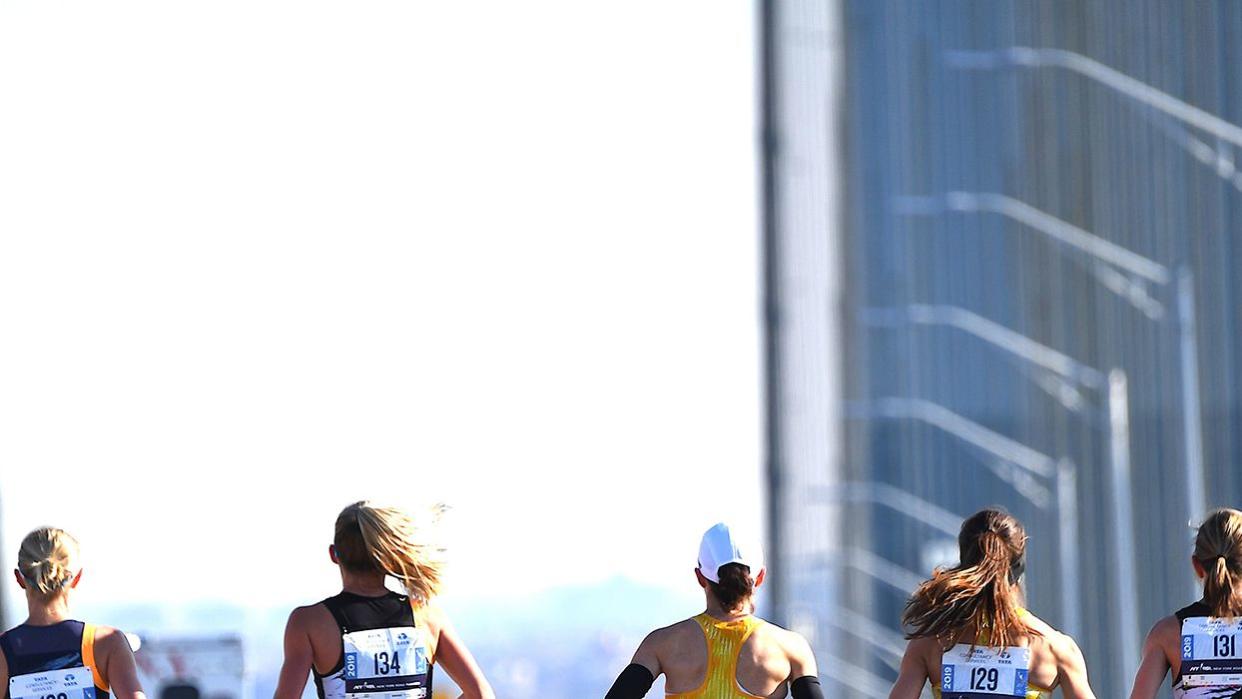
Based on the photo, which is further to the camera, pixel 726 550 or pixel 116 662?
pixel 116 662

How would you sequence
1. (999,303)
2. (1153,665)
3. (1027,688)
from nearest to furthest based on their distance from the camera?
(1027,688), (1153,665), (999,303)

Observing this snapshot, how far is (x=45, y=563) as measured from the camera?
7355 mm

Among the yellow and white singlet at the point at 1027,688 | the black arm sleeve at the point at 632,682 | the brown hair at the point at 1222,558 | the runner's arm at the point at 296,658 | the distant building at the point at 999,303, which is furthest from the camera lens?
the distant building at the point at 999,303

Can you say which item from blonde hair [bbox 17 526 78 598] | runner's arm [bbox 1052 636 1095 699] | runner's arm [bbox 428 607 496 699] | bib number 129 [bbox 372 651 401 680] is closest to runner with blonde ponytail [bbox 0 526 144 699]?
blonde hair [bbox 17 526 78 598]

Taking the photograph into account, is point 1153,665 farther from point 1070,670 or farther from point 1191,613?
point 1070,670

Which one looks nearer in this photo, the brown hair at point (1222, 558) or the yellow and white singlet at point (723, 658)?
the yellow and white singlet at point (723, 658)

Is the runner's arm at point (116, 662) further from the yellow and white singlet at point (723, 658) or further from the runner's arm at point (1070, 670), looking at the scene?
the runner's arm at point (1070, 670)

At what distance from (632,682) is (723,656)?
27 cm

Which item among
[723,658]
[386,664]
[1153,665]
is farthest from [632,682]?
[1153,665]

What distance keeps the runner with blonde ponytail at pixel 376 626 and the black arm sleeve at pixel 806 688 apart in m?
0.88

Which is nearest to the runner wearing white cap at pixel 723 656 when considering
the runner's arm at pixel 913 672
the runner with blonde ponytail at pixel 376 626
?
the runner's arm at pixel 913 672

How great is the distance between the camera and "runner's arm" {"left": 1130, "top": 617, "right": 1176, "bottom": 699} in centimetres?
774

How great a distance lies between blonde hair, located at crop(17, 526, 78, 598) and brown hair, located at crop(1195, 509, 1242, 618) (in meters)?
3.36

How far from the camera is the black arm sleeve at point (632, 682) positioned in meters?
7.34
